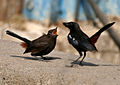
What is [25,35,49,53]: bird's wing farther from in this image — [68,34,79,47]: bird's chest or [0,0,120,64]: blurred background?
[0,0,120,64]: blurred background

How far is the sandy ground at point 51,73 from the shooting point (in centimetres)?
507

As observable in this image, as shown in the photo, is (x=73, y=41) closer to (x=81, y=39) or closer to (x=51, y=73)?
(x=81, y=39)

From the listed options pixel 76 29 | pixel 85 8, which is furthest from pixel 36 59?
pixel 85 8

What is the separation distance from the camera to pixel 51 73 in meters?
5.26

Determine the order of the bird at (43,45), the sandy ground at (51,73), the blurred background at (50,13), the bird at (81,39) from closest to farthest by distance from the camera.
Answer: the sandy ground at (51,73), the bird at (81,39), the bird at (43,45), the blurred background at (50,13)

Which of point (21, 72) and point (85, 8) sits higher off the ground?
point (85, 8)

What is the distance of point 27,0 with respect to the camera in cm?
1341

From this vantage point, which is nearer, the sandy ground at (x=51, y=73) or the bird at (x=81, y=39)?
the sandy ground at (x=51, y=73)

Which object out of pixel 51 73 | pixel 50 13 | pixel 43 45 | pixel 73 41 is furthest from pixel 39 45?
pixel 50 13

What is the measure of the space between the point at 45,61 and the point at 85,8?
268 inches

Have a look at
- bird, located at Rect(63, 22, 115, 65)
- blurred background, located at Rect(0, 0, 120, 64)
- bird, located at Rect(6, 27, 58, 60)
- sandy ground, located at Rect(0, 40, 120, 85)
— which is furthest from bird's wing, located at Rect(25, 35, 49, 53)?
blurred background, located at Rect(0, 0, 120, 64)

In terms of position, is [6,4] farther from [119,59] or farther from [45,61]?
[45,61]

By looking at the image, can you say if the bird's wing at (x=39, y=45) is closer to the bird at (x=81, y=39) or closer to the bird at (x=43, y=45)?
the bird at (x=43, y=45)

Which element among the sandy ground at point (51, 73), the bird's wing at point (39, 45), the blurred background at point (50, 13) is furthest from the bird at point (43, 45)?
the blurred background at point (50, 13)
